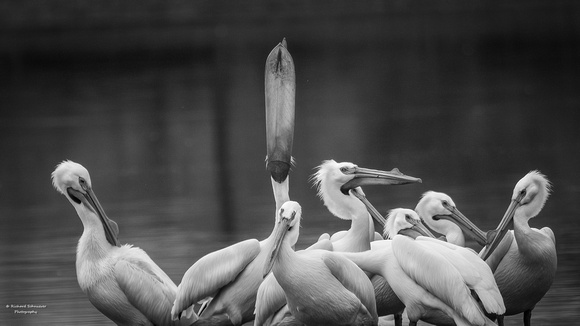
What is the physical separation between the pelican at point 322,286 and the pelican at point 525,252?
3.14 ft

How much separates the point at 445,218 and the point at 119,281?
1987 mm

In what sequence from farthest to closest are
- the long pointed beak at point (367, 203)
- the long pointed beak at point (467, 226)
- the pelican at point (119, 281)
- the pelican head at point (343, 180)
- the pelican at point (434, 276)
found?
the long pointed beak at point (367, 203), the pelican head at point (343, 180), the long pointed beak at point (467, 226), the pelican at point (119, 281), the pelican at point (434, 276)

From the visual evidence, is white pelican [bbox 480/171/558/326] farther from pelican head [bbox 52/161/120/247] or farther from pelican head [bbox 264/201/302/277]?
pelican head [bbox 52/161/120/247]

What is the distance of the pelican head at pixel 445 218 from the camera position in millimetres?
6911

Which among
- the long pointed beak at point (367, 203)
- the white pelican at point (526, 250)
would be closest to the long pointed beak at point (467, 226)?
the white pelican at point (526, 250)

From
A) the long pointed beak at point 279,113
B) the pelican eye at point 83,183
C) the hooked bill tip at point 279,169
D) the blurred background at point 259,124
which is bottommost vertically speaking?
the blurred background at point 259,124

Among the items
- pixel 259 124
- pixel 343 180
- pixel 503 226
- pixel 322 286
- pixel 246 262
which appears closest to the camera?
pixel 322 286

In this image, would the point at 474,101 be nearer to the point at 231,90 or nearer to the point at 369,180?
the point at 231,90

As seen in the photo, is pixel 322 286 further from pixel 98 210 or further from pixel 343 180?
pixel 98 210

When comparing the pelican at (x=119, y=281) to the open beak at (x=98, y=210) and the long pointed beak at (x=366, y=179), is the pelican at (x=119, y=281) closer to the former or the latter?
the open beak at (x=98, y=210)

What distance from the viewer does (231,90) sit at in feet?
77.9

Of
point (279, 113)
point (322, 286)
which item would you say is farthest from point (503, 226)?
point (279, 113)

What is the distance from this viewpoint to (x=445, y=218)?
7.05m

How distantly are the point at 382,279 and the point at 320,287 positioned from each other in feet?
2.84
